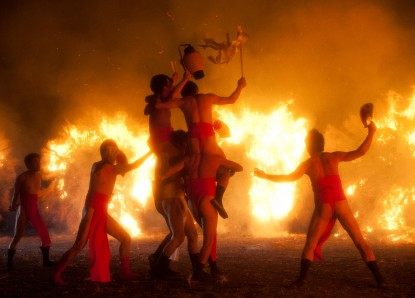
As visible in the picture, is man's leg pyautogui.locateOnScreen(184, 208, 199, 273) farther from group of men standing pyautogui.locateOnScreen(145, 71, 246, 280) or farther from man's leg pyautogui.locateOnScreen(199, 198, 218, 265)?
man's leg pyautogui.locateOnScreen(199, 198, 218, 265)

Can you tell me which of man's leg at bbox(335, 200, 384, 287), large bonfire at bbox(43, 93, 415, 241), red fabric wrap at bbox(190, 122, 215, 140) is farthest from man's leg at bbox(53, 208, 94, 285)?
large bonfire at bbox(43, 93, 415, 241)

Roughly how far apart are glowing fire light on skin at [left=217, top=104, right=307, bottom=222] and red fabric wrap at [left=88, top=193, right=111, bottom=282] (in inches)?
463

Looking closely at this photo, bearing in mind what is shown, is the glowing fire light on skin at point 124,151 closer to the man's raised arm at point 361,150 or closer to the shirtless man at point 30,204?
the shirtless man at point 30,204

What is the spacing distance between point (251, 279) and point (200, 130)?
2.41 metres

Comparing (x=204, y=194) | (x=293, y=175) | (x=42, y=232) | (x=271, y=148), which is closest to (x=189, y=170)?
(x=204, y=194)

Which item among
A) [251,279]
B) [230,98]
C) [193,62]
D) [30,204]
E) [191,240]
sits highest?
[193,62]

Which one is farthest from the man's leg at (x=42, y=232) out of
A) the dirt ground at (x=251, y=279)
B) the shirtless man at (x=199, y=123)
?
the shirtless man at (x=199, y=123)

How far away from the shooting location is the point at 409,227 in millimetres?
14922

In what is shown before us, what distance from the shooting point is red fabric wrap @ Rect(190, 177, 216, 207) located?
561 cm

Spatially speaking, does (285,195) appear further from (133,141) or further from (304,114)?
(133,141)

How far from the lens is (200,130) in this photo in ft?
19.1

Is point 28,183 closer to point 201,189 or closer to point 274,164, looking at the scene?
point 201,189

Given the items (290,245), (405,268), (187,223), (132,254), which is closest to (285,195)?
(290,245)

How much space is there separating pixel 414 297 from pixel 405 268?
2416mm
